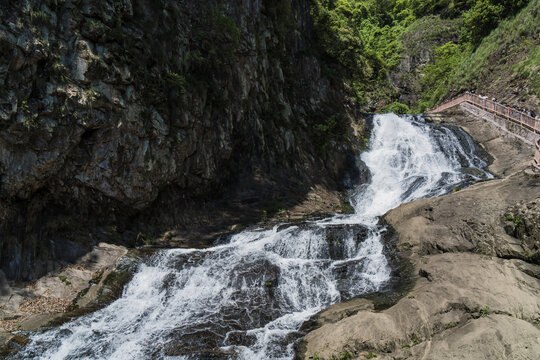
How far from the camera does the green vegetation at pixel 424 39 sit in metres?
30.0

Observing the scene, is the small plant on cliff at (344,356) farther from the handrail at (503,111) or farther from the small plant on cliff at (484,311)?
the handrail at (503,111)

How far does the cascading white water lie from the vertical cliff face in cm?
342

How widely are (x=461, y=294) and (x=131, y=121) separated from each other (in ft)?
41.9

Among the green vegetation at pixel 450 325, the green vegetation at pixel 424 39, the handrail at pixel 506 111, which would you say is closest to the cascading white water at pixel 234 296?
the green vegetation at pixel 450 325

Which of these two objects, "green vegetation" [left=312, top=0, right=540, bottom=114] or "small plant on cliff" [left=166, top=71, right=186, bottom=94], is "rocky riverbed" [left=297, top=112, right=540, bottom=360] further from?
"green vegetation" [left=312, top=0, right=540, bottom=114]

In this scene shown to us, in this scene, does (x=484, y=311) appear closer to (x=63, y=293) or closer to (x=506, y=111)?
(x=63, y=293)

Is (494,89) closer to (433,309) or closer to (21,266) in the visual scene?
(433,309)

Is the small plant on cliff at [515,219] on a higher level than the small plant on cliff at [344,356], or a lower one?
higher

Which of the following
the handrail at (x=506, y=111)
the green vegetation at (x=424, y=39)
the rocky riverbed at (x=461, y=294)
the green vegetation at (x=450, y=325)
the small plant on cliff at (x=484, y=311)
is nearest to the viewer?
the rocky riverbed at (x=461, y=294)

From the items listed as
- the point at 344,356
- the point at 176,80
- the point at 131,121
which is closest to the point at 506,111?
the point at 176,80

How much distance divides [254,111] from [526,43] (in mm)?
24268

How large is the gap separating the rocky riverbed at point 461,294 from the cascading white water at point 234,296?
3.73 ft

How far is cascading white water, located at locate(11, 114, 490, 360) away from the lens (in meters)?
8.56

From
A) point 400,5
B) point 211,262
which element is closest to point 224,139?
point 211,262
